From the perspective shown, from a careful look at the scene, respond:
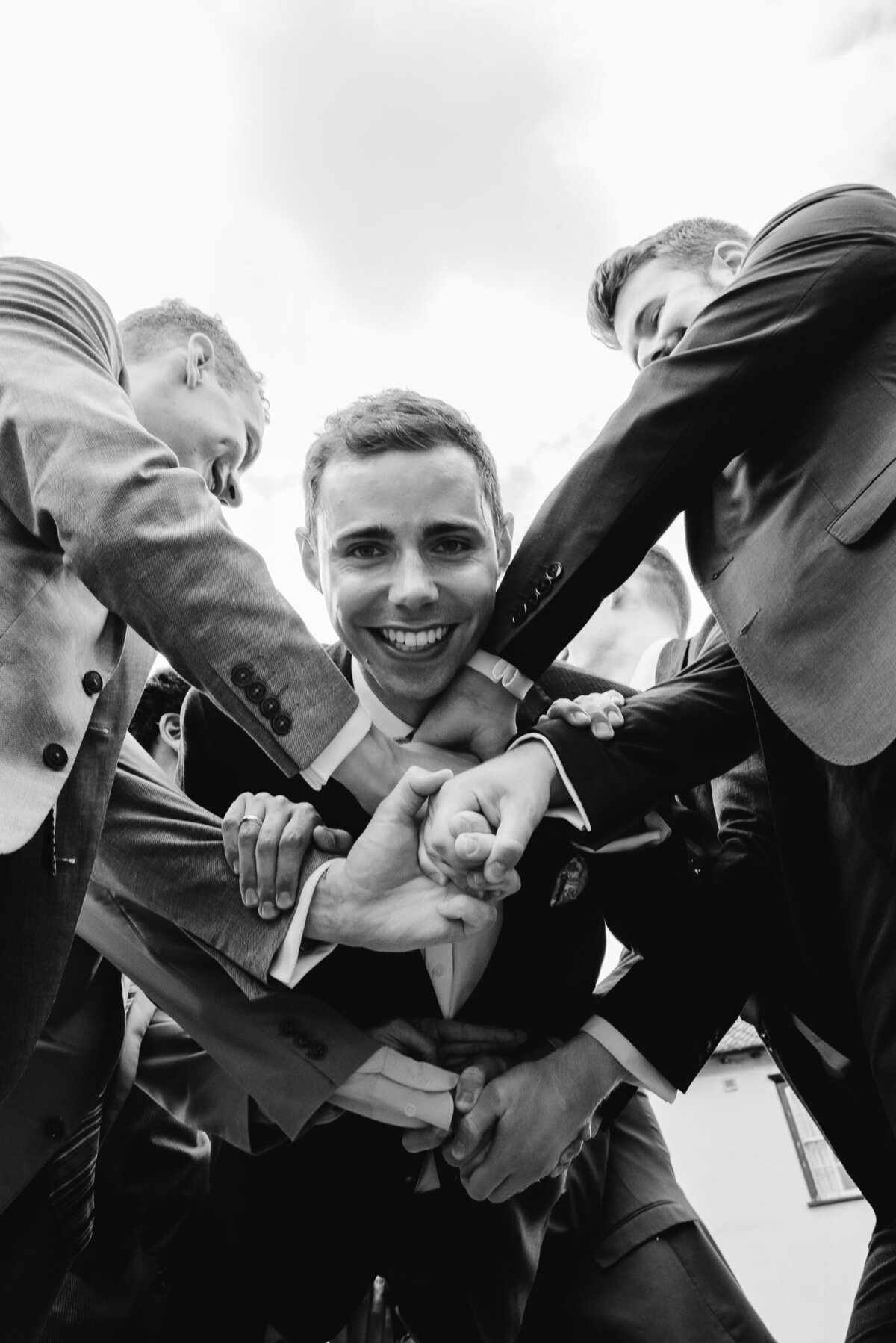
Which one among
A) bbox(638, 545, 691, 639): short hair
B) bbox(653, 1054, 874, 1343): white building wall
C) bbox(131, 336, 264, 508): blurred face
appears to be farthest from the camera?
bbox(653, 1054, 874, 1343): white building wall

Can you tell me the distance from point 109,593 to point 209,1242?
172 centimetres

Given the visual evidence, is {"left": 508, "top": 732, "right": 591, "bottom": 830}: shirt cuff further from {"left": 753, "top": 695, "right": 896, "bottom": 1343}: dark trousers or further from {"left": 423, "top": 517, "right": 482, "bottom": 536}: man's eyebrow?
{"left": 423, "top": 517, "right": 482, "bottom": 536}: man's eyebrow

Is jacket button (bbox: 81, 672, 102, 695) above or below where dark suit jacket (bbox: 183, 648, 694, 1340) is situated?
above

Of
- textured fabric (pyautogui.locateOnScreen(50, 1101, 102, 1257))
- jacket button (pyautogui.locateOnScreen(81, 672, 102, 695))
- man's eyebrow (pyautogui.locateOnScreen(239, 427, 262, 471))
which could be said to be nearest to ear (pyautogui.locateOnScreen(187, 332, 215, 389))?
man's eyebrow (pyautogui.locateOnScreen(239, 427, 262, 471))

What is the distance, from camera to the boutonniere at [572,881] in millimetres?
2463

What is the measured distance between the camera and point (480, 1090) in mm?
2355

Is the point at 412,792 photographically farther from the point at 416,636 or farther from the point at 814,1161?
the point at 814,1161

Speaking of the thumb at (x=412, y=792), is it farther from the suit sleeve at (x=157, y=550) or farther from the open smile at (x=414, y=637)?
the open smile at (x=414, y=637)

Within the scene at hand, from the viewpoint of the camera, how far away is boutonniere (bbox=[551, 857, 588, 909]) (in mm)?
2463

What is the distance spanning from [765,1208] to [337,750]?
1267cm

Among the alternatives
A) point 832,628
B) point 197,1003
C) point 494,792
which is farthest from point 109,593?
point 832,628

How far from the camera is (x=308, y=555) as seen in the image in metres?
3.02

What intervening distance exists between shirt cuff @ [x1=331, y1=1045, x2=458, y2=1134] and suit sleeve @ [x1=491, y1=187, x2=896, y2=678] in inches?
34.5

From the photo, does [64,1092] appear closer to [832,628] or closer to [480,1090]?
[480,1090]
